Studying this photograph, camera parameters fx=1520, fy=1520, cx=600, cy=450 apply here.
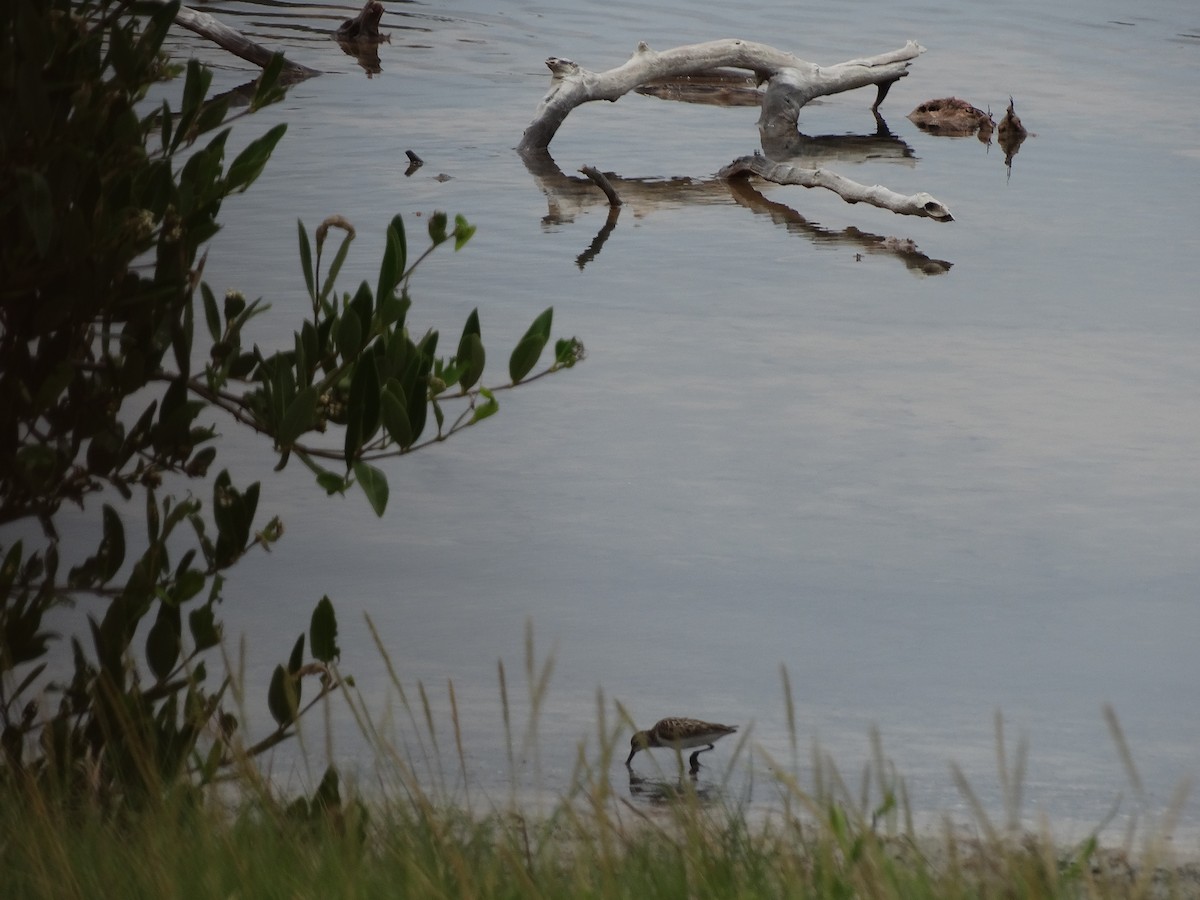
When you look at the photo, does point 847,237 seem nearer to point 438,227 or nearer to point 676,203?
point 676,203

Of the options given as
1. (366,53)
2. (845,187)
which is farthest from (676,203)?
(366,53)

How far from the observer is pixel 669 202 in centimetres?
1085

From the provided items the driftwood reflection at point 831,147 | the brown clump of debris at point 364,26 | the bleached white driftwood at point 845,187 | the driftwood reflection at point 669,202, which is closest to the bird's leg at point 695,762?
the driftwood reflection at point 669,202

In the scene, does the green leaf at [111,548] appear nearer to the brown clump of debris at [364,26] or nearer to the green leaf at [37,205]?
the green leaf at [37,205]

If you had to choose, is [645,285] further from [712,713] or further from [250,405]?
[250,405]

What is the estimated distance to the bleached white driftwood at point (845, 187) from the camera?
10.3 metres

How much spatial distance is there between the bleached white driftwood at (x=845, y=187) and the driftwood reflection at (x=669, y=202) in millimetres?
185

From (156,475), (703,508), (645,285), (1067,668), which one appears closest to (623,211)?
(645,285)

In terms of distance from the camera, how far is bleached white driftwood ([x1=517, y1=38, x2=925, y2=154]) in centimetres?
1217

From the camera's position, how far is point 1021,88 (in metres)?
16.7

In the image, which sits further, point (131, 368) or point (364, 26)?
point (364, 26)

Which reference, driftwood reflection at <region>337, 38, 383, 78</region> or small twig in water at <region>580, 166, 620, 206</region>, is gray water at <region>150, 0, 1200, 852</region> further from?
driftwood reflection at <region>337, 38, 383, 78</region>

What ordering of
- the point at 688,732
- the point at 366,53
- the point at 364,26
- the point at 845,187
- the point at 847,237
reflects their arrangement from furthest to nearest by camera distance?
the point at 364,26 < the point at 366,53 < the point at 845,187 < the point at 847,237 < the point at 688,732

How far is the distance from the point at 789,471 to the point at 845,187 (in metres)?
4.88
